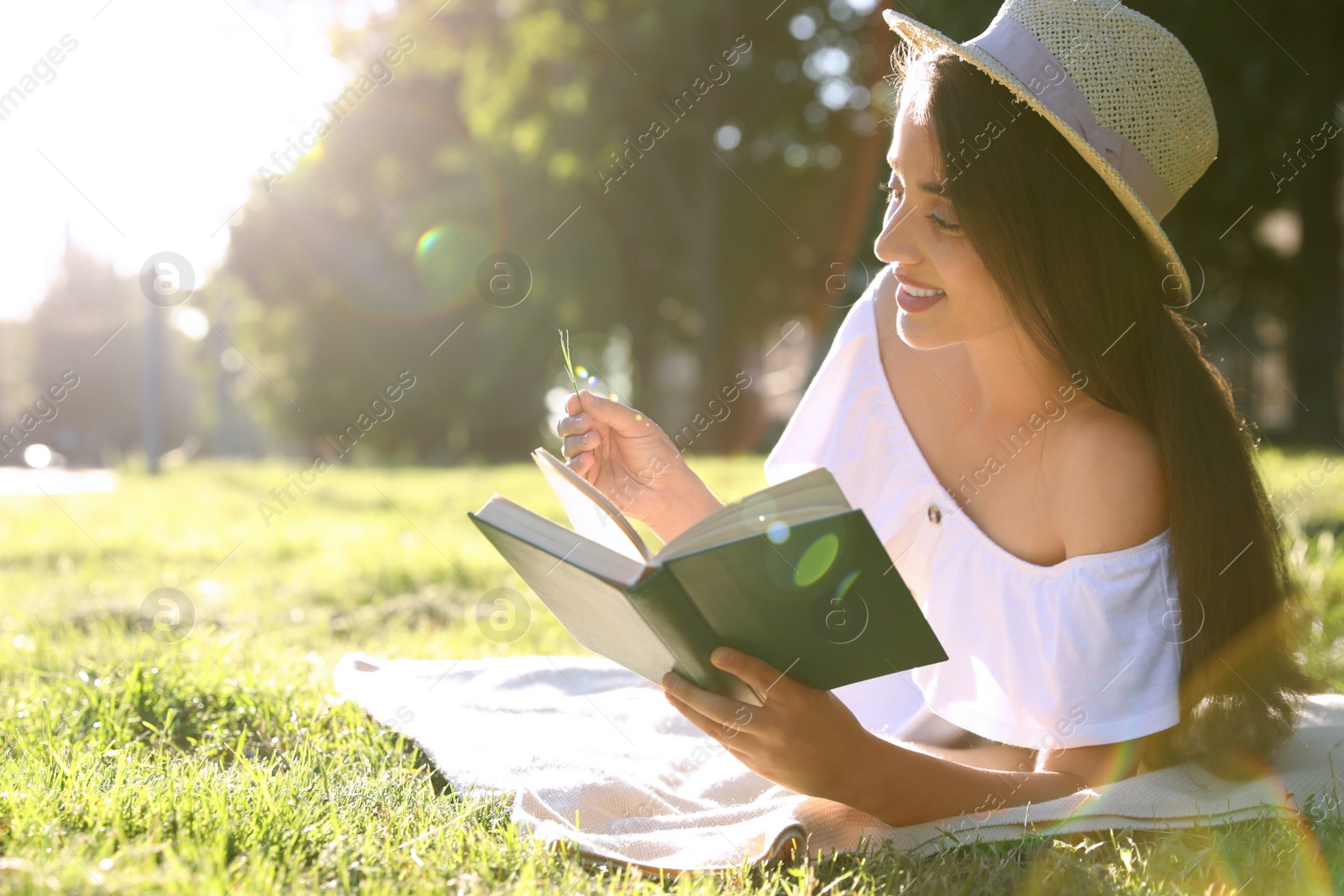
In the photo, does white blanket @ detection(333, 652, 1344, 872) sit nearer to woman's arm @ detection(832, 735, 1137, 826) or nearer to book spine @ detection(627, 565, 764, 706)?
woman's arm @ detection(832, 735, 1137, 826)

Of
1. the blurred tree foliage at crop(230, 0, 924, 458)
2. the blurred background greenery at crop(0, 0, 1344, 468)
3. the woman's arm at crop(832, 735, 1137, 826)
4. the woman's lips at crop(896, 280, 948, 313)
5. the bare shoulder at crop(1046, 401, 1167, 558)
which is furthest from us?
the blurred tree foliage at crop(230, 0, 924, 458)

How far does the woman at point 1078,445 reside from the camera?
188 centimetres

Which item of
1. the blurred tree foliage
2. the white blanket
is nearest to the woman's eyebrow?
the white blanket

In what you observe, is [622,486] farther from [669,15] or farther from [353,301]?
[353,301]

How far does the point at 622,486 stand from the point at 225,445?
40.4m

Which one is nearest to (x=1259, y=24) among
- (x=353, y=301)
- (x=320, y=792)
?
(x=320, y=792)

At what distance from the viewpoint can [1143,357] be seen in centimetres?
201

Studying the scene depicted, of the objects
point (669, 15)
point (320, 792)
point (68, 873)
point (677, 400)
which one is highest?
point (669, 15)

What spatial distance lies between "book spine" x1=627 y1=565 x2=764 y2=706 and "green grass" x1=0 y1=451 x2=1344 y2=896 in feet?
1.09

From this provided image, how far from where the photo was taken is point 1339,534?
5.03 meters

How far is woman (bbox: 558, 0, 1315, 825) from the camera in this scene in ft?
6.18

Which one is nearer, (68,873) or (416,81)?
(68,873)

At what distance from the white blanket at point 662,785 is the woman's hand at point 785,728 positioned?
158 mm

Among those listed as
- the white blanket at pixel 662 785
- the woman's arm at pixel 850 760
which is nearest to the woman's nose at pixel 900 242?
the woman's arm at pixel 850 760
